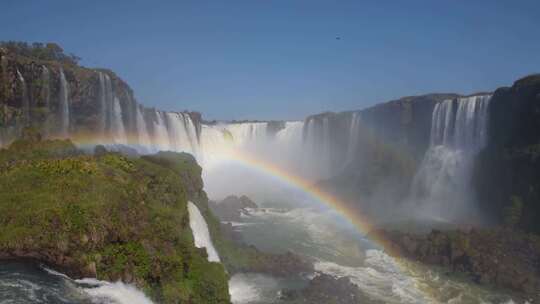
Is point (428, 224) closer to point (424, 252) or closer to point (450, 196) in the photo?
point (450, 196)

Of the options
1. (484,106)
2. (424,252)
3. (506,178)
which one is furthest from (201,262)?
(484,106)

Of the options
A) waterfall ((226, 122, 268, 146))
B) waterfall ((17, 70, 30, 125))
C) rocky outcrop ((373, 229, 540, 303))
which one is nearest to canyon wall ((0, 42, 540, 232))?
waterfall ((17, 70, 30, 125))

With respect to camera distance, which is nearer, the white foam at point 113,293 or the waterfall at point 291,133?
the white foam at point 113,293

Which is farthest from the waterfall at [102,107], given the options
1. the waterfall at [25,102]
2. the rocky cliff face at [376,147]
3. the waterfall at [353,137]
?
the waterfall at [353,137]

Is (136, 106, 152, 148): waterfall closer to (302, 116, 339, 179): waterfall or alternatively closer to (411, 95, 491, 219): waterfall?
(302, 116, 339, 179): waterfall

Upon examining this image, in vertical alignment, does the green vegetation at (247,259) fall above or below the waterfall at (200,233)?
below

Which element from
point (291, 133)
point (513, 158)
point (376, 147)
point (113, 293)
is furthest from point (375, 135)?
point (113, 293)

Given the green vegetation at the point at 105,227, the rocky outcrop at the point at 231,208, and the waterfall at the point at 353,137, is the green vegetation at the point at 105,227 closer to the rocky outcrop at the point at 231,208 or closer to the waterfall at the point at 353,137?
the rocky outcrop at the point at 231,208

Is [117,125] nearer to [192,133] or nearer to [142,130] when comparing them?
[142,130]
